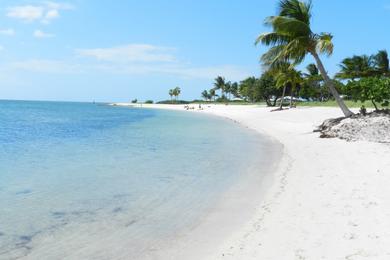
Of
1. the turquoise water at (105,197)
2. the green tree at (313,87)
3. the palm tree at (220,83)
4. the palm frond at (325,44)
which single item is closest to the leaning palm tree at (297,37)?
the palm frond at (325,44)

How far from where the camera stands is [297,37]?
24.0m

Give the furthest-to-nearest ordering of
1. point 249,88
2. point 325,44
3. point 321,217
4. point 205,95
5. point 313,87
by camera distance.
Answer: point 205,95 < point 249,88 < point 313,87 < point 325,44 < point 321,217

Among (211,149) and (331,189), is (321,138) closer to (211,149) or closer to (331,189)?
(211,149)

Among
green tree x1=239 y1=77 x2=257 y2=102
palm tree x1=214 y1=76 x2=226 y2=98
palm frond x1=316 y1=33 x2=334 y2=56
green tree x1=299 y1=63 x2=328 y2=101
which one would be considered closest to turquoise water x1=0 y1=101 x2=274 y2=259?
palm frond x1=316 y1=33 x2=334 y2=56

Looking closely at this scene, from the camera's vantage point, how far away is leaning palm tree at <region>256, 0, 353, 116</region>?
925 inches

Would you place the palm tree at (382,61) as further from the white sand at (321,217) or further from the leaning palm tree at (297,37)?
the white sand at (321,217)

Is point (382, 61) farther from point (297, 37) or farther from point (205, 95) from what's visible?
point (205, 95)

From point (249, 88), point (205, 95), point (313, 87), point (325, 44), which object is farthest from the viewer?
point (205, 95)

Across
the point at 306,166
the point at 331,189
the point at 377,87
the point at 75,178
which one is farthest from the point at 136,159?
the point at 377,87

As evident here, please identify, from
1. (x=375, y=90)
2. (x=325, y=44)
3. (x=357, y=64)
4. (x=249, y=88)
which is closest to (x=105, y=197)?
(x=325, y=44)

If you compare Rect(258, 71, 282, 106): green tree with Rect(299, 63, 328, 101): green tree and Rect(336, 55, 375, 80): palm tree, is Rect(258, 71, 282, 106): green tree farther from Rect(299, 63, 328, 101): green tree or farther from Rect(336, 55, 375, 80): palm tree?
Rect(336, 55, 375, 80): palm tree

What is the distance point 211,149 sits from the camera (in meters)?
18.6

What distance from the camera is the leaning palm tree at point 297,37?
925 inches

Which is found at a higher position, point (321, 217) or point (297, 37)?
point (297, 37)
